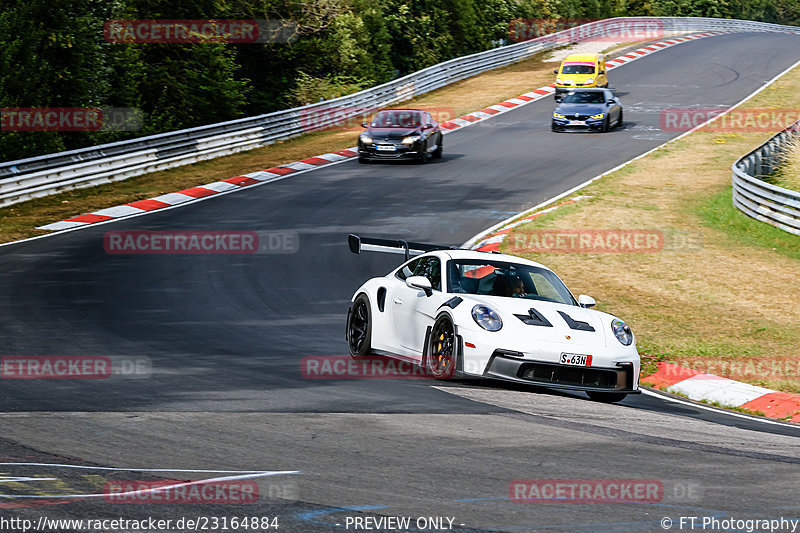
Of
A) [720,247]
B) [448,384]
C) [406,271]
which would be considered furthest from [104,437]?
[720,247]

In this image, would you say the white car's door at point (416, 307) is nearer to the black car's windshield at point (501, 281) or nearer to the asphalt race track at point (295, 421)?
the black car's windshield at point (501, 281)

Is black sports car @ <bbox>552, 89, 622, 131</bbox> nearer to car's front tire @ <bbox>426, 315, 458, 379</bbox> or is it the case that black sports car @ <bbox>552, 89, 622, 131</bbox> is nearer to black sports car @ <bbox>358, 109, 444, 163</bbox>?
black sports car @ <bbox>358, 109, 444, 163</bbox>

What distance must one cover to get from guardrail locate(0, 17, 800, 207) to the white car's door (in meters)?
15.2

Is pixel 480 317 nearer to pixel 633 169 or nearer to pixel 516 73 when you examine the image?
pixel 633 169

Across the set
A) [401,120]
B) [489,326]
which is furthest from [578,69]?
[489,326]

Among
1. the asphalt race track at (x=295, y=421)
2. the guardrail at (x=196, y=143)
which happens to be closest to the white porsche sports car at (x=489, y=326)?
the asphalt race track at (x=295, y=421)

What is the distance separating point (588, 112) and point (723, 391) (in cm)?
2432

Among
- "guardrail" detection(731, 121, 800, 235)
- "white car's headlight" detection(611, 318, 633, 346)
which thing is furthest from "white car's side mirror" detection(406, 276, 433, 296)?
"guardrail" detection(731, 121, 800, 235)

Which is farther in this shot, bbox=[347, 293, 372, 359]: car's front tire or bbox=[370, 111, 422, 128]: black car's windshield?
bbox=[370, 111, 422, 128]: black car's windshield

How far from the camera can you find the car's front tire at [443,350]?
33.2 feet

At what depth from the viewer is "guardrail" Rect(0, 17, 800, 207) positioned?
24.7 m

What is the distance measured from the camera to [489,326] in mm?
10023

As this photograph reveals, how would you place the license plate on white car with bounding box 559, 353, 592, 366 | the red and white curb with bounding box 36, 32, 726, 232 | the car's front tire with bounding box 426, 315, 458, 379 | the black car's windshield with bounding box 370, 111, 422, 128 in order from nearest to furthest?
the license plate on white car with bounding box 559, 353, 592, 366, the car's front tire with bounding box 426, 315, 458, 379, the red and white curb with bounding box 36, 32, 726, 232, the black car's windshield with bounding box 370, 111, 422, 128

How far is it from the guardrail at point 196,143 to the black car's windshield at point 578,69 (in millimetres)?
6180
